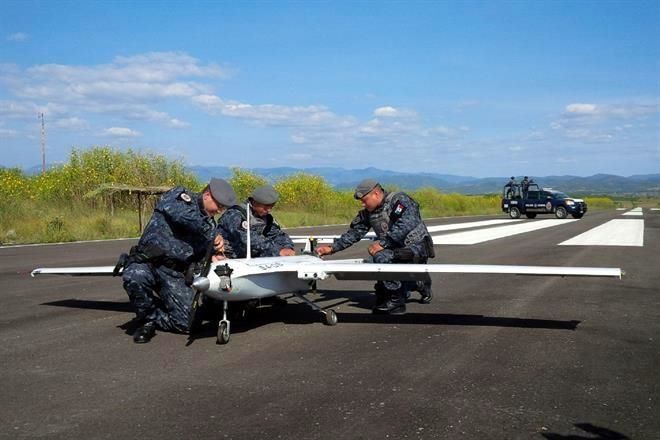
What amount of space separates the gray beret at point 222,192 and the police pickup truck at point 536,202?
40.2 metres

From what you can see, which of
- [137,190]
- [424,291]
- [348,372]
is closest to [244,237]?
[424,291]

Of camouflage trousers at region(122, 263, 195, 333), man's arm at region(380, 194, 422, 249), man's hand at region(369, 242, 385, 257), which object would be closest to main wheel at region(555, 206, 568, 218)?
man's arm at region(380, 194, 422, 249)

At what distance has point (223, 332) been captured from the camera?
6.34 m

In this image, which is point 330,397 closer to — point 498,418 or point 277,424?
point 277,424

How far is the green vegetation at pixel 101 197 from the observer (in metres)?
23.8

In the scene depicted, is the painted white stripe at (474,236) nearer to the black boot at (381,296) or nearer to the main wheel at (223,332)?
the black boot at (381,296)

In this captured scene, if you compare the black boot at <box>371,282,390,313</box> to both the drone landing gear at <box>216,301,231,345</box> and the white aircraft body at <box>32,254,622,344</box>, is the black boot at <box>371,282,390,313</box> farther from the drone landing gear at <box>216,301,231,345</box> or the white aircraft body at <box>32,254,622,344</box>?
the drone landing gear at <box>216,301,231,345</box>

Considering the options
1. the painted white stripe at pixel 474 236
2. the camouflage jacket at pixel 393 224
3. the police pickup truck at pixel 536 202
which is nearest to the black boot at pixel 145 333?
the camouflage jacket at pixel 393 224

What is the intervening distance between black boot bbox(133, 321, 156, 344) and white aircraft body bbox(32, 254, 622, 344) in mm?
634

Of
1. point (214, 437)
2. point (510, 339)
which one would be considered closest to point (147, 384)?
point (214, 437)

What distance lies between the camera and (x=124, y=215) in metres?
29.7

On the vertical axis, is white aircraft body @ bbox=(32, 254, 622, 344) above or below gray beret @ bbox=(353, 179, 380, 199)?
below

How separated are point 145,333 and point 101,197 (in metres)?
26.4

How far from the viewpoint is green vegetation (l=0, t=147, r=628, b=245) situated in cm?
2380
